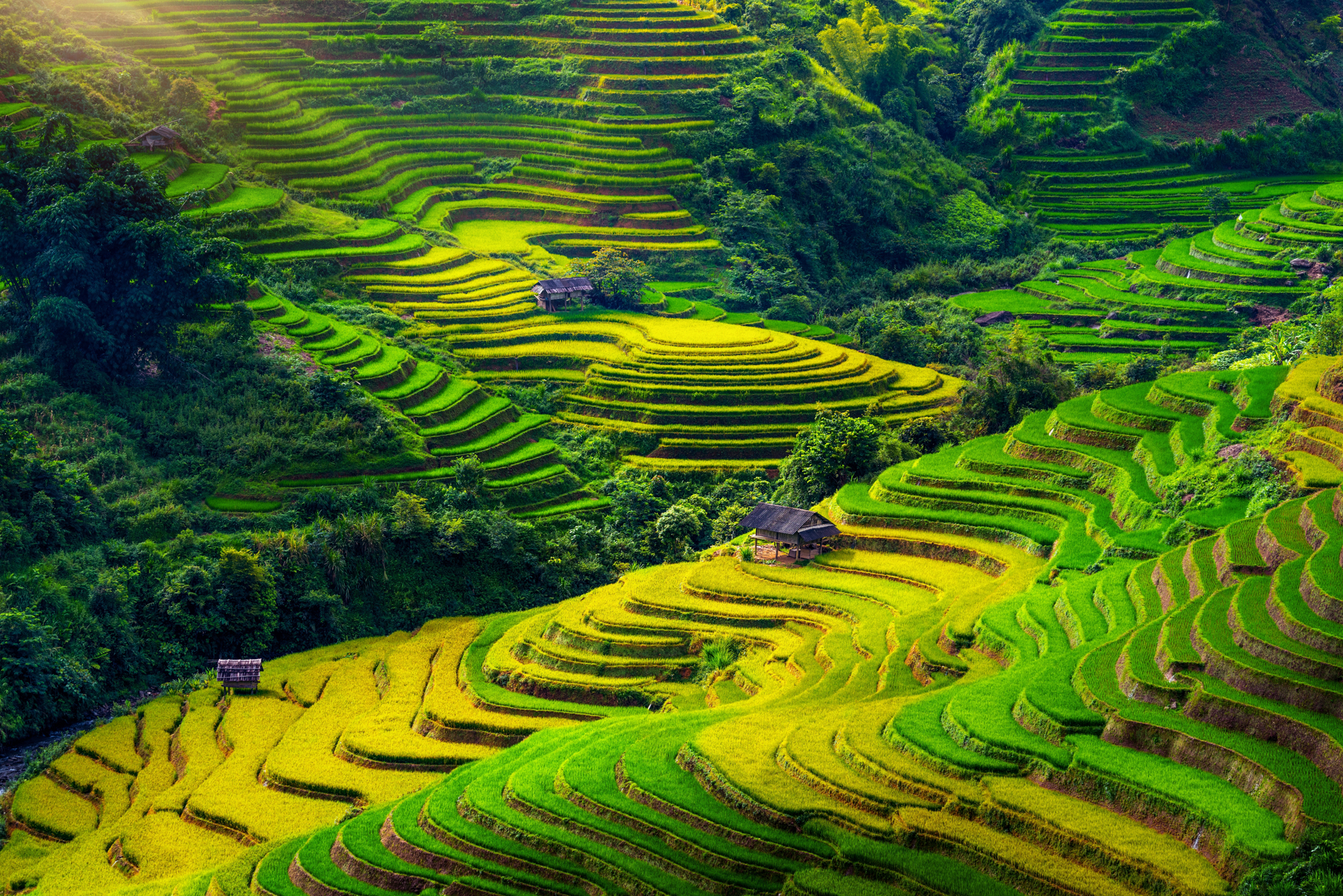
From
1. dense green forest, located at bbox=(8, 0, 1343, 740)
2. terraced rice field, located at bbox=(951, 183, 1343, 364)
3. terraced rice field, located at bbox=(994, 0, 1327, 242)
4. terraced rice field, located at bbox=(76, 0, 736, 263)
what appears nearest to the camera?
dense green forest, located at bbox=(8, 0, 1343, 740)

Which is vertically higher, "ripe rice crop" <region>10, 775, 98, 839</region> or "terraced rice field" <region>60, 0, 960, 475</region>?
"terraced rice field" <region>60, 0, 960, 475</region>

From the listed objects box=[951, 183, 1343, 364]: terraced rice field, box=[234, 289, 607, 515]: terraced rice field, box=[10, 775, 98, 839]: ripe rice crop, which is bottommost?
box=[10, 775, 98, 839]: ripe rice crop

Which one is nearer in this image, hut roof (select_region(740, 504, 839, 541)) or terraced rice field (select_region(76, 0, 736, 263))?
hut roof (select_region(740, 504, 839, 541))

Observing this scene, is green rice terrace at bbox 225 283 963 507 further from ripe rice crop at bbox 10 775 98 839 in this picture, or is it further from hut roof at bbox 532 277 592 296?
ripe rice crop at bbox 10 775 98 839

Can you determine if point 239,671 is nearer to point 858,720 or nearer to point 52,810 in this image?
point 52,810

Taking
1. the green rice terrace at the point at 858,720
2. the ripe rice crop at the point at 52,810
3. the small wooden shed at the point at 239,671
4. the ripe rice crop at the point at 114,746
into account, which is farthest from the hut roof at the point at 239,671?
the ripe rice crop at the point at 52,810

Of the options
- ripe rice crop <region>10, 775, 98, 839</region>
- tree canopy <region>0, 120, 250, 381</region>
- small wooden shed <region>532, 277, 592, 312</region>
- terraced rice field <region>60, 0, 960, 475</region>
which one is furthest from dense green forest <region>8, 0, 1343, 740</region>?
small wooden shed <region>532, 277, 592, 312</region>

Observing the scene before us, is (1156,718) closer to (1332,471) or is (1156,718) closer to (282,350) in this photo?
(1332,471)
